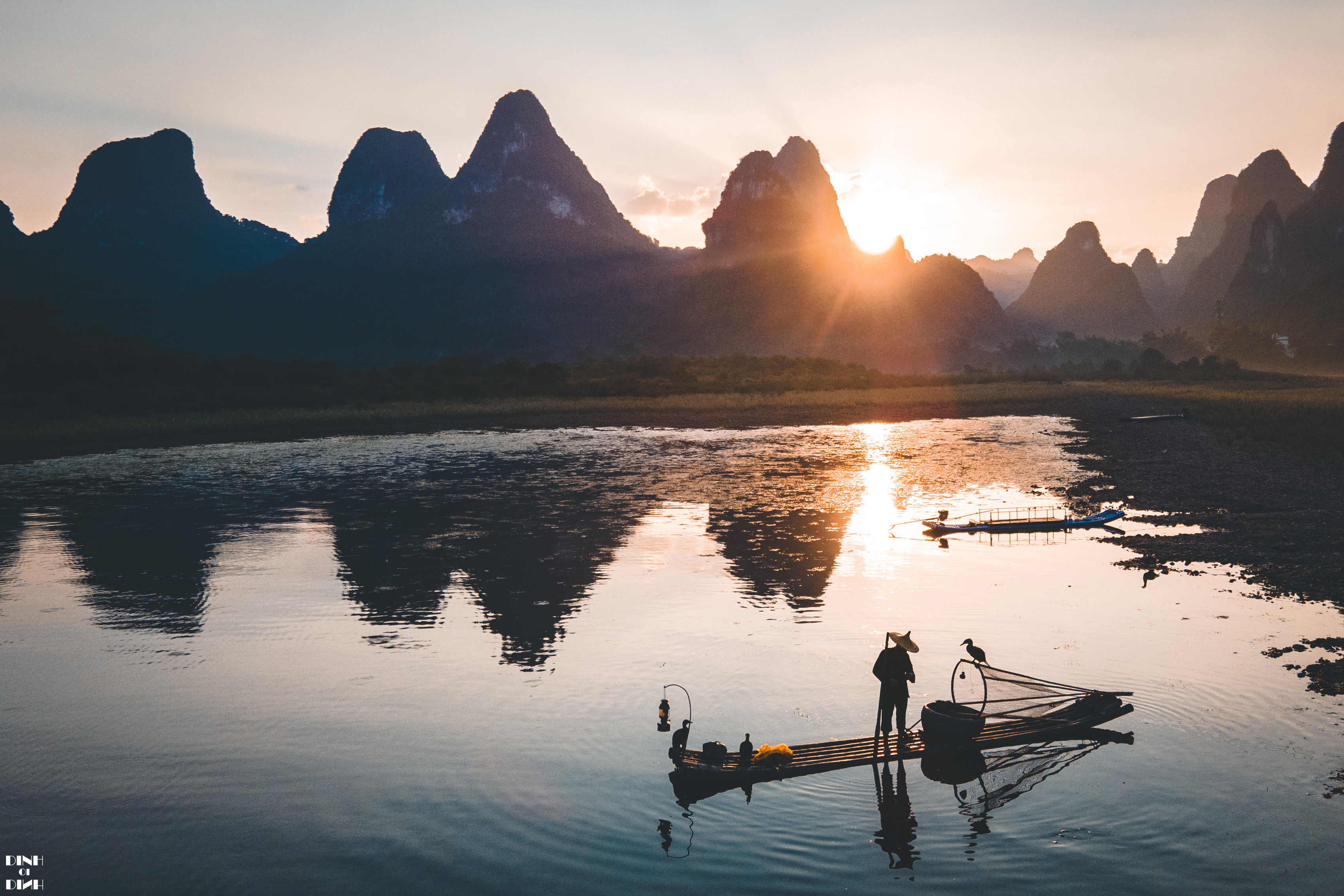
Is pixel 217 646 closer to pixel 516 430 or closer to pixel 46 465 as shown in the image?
pixel 46 465

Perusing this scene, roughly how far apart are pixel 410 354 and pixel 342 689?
18705cm

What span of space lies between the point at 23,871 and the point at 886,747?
42.2 ft

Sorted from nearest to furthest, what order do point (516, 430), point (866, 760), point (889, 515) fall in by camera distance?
1. point (866, 760)
2. point (889, 515)
3. point (516, 430)

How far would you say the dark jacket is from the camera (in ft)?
48.7

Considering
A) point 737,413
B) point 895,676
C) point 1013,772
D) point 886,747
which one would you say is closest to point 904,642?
point 895,676

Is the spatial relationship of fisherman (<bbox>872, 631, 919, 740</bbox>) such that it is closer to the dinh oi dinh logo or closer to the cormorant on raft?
the cormorant on raft

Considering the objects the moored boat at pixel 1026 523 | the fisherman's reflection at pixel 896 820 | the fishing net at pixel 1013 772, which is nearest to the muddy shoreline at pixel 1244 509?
the moored boat at pixel 1026 523

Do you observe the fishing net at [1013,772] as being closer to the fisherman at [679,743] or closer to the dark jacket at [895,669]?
the dark jacket at [895,669]

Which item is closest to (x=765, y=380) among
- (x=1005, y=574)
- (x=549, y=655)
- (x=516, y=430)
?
(x=516, y=430)

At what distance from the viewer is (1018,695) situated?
15883 millimetres

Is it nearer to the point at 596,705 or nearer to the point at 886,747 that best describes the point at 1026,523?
the point at 886,747

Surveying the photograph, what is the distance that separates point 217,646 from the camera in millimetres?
22141

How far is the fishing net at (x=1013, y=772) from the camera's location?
13820 millimetres

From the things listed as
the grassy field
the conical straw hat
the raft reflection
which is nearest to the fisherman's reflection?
the raft reflection
